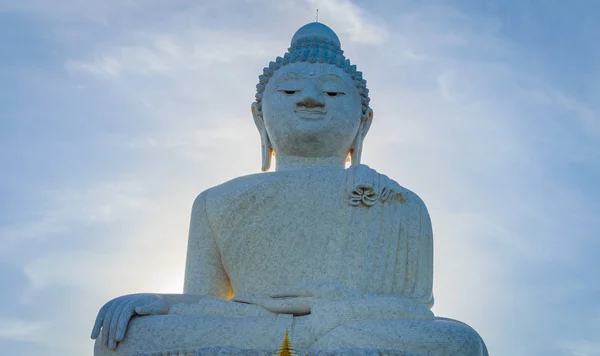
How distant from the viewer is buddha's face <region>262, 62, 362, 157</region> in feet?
35.0

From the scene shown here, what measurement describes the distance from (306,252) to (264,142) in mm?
1833

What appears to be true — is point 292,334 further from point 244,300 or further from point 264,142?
point 264,142

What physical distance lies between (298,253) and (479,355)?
1.89 metres

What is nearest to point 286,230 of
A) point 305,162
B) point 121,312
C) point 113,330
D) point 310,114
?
point 305,162

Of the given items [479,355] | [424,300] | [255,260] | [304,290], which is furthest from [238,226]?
[479,355]

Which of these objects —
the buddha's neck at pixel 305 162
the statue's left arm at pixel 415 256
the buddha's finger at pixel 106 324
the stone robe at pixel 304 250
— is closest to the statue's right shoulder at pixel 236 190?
the stone robe at pixel 304 250

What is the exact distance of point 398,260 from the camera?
32.3 feet

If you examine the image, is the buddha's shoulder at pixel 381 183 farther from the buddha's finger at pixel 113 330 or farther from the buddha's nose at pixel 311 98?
the buddha's finger at pixel 113 330

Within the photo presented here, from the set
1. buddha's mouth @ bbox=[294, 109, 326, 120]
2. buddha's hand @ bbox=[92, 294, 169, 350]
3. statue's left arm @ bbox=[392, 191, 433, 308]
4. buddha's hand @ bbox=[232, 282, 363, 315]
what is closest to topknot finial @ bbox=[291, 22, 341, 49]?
buddha's mouth @ bbox=[294, 109, 326, 120]

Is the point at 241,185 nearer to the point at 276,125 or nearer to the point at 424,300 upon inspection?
the point at 276,125

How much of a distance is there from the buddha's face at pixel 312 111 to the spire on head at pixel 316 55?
0.11 metres

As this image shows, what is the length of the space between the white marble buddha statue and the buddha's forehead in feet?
0.04

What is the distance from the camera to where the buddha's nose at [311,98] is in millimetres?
10602

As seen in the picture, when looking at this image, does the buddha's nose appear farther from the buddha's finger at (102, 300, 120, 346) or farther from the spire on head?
the buddha's finger at (102, 300, 120, 346)
